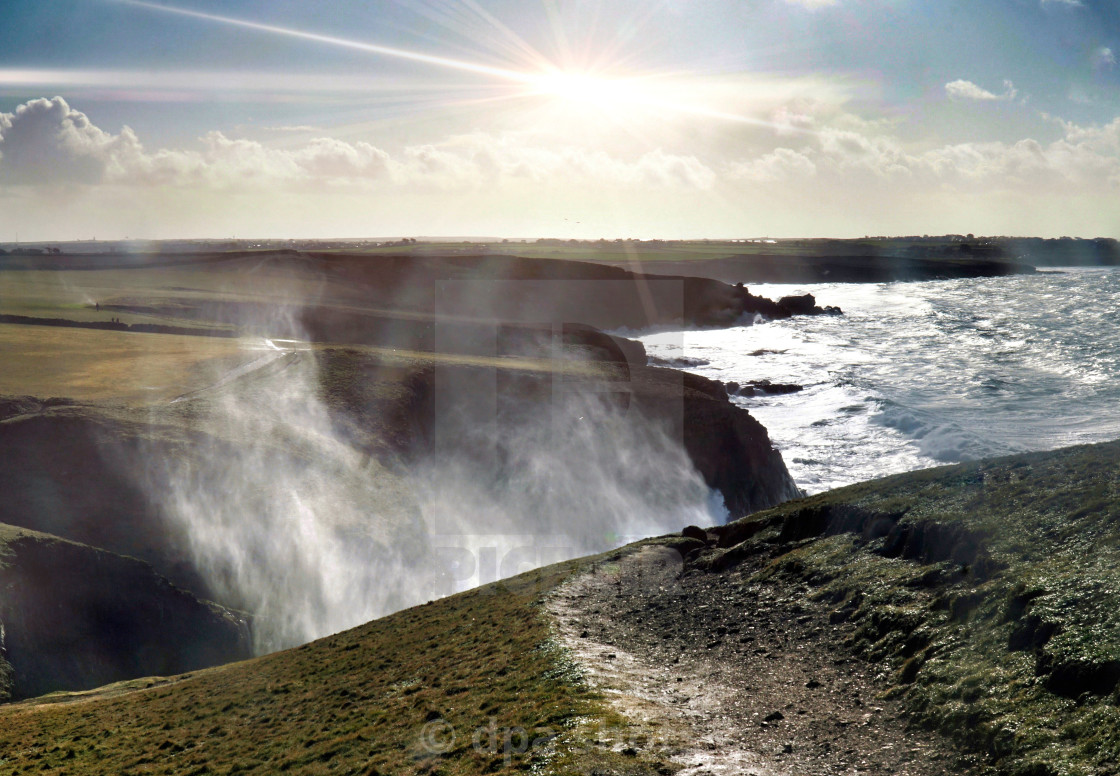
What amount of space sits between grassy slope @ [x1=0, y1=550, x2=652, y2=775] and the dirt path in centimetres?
109

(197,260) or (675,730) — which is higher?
(197,260)

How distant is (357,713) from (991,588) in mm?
14161

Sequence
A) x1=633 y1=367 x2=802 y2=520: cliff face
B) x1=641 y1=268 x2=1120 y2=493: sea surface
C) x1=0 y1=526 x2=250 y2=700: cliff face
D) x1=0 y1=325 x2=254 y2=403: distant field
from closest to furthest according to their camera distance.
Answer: x1=0 y1=526 x2=250 y2=700: cliff face < x1=0 y1=325 x2=254 y2=403: distant field < x1=633 y1=367 x2=802 y2=520: cliff face < x1=641 y1=268 x2=1120 y2=493: sea surface

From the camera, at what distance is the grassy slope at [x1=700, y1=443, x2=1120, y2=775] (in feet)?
36.3

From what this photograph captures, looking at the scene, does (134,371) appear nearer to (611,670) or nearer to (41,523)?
(41,523)

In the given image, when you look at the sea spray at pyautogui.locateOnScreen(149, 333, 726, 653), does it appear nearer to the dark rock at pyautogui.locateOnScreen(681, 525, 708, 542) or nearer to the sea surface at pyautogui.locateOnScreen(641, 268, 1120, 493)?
the dark rock at pyautogui.locateOnScreen(681, 525, 708, 542)

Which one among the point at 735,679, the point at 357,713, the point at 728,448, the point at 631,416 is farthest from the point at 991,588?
the point at 631,416

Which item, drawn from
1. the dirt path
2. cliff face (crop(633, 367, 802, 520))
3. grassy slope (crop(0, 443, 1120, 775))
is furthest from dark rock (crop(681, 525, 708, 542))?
cliff face (crop(633, 367, 802, 520))

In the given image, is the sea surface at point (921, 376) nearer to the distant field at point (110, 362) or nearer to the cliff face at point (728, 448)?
the cliff face at point (728, 448)

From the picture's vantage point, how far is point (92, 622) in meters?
24.6

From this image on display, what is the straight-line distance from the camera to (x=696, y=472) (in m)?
42.7

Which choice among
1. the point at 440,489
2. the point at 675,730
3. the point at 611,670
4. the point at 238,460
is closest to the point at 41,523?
the point at 238,460

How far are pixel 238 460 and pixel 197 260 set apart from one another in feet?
362

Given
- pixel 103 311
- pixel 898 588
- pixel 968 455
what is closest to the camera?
pixel 898 588
